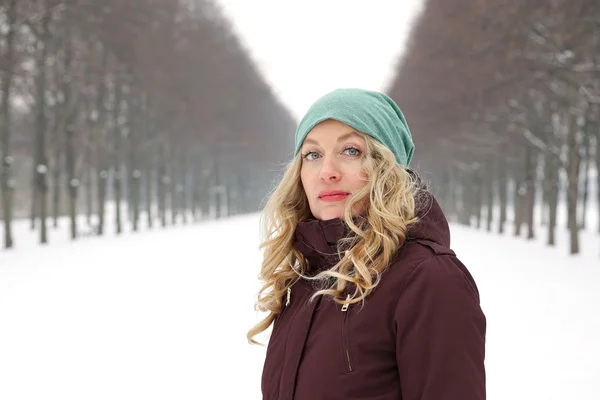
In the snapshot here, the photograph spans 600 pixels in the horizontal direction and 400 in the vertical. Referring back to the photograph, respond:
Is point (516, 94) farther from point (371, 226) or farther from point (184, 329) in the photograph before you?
point (371, 226)

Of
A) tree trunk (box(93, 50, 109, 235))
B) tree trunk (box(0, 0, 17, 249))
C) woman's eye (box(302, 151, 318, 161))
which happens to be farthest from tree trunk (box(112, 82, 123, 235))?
woman's eye (box(302, 151, 318, 161))

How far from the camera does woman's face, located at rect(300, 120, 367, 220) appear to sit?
1996 mm

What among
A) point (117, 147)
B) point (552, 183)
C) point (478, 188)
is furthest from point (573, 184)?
point (117, 147)

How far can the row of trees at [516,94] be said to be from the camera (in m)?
17.2

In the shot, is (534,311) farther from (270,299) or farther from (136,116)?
(136,116)

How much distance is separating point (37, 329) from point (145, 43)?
967 inches

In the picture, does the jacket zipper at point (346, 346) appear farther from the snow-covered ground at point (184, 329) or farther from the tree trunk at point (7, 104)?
the tree trunk at point (7, 104)

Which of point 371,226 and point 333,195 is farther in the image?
point 333,195

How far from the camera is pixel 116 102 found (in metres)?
28.9

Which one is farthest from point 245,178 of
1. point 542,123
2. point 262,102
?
point 542,123

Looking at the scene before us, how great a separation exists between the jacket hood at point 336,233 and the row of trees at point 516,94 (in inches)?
237

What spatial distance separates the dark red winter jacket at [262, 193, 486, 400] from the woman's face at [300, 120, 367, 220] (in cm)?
6

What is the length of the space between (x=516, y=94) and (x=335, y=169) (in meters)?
22.9

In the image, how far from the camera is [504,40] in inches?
753
